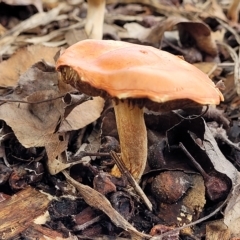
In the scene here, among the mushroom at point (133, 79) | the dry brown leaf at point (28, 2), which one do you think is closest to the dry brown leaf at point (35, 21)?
the dry brown leaf at point (28, 2)

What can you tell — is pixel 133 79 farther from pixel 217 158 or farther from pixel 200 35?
pixel 200 35

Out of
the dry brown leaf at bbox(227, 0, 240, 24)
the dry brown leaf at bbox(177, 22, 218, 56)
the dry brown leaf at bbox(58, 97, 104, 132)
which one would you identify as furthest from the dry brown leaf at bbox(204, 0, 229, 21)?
the dry brown leaf at bbox(58, 97, 104, 132)

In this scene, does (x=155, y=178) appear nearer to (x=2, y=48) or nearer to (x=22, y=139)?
(x=22, y=139)

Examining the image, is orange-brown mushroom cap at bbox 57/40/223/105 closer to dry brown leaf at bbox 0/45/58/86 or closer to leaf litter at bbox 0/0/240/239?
leaf litter at bbox 0/0/240/239

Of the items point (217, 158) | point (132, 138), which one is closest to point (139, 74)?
point (132, 138)

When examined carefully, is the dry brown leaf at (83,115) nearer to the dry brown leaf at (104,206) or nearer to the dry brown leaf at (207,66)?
the dry brown leaf at (104,206)

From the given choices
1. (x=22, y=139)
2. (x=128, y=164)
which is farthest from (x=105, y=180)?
(x=22, y=139)
